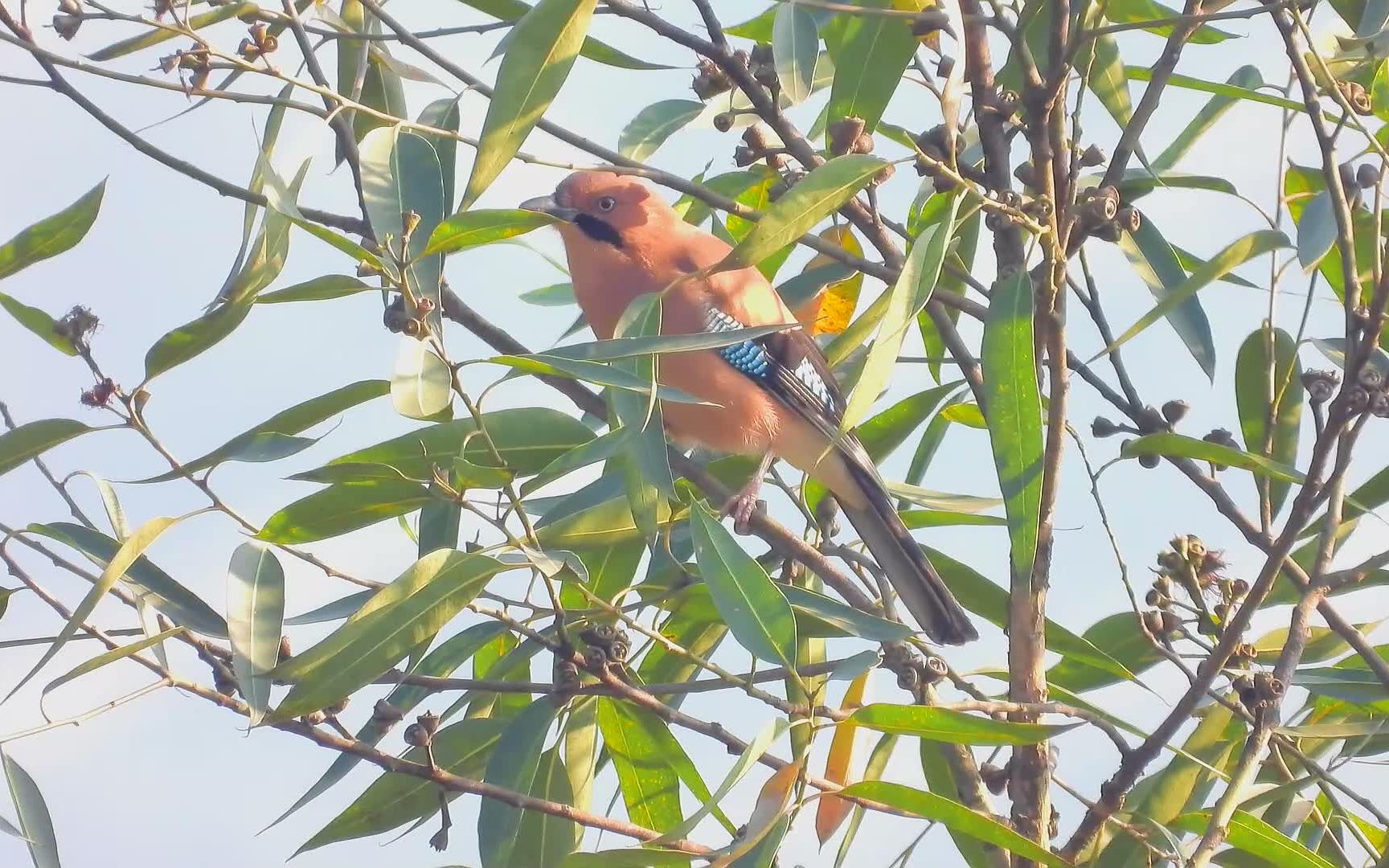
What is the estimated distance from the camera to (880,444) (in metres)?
3.02

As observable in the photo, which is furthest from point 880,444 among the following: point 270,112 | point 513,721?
point 270,112

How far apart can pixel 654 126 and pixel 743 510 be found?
2.34 feet

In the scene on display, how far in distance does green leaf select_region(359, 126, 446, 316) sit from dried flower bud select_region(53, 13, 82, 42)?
504 mm

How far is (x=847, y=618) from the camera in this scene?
2059 millimetres

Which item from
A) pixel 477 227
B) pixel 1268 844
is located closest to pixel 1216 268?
pixel 1268 844

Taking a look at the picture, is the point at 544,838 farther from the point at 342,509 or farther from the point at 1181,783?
the point at 1181,783

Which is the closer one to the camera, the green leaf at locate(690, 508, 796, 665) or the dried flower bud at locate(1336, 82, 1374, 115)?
the green leaf at locate(690, 508, 796, 665)

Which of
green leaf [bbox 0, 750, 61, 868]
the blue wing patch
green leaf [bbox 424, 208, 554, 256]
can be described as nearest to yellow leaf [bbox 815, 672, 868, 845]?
green leaf [bbox 424, 208, 554, 256]

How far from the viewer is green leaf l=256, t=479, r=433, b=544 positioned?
2.14 m

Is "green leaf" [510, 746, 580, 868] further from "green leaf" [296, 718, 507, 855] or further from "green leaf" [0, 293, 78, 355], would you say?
"green leaf" [0, 293, 78, 355]

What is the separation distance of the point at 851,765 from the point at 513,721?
1.76ft

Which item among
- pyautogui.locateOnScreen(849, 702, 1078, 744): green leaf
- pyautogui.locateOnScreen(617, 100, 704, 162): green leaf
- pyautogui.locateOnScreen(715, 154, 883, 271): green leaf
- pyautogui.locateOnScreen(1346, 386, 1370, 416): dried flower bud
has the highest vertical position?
pyautogui.locateOnScreen(617, 100, 704, 162): green leaf

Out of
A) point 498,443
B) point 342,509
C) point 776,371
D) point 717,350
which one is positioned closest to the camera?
point 342,509

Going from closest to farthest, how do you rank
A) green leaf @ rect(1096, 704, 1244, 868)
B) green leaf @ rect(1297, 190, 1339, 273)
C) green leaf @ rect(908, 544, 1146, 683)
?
green leaf @ rect(1297, 190, 1339, 273)
green leaf @ rect(1096, 704, 1244, 868)
green leaf @ rect(908, 544, 1146, 683)
